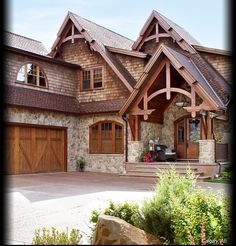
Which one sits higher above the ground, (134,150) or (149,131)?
(149,131)

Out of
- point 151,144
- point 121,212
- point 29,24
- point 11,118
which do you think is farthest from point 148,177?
point 29,24

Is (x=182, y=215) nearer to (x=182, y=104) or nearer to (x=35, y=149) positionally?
(x=182, y=104)

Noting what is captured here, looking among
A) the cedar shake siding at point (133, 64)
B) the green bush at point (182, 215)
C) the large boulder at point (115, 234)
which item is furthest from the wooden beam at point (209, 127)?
the large boulder at point (115, 234)

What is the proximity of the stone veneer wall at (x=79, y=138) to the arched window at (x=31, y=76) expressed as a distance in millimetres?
1456

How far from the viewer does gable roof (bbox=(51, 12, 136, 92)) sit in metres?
17.5

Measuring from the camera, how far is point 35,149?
16.8 metres

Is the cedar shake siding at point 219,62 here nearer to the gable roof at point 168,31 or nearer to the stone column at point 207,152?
the gable roof at point 168,31

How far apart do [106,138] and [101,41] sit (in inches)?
220

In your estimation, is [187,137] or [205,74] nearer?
[205,74]

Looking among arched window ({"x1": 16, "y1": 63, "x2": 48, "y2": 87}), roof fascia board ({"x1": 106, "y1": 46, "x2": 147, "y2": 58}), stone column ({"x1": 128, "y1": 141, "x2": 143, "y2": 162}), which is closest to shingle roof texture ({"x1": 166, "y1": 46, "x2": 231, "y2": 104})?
roof fascia board ({"x1": 106, "y1": 46, "x2": 147, "y2": 58})

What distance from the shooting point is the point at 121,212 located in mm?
5371

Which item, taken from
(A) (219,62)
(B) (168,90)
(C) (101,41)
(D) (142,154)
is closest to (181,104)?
(B) (168,90)

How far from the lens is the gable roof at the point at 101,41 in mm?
17516

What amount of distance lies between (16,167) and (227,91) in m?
10.4
